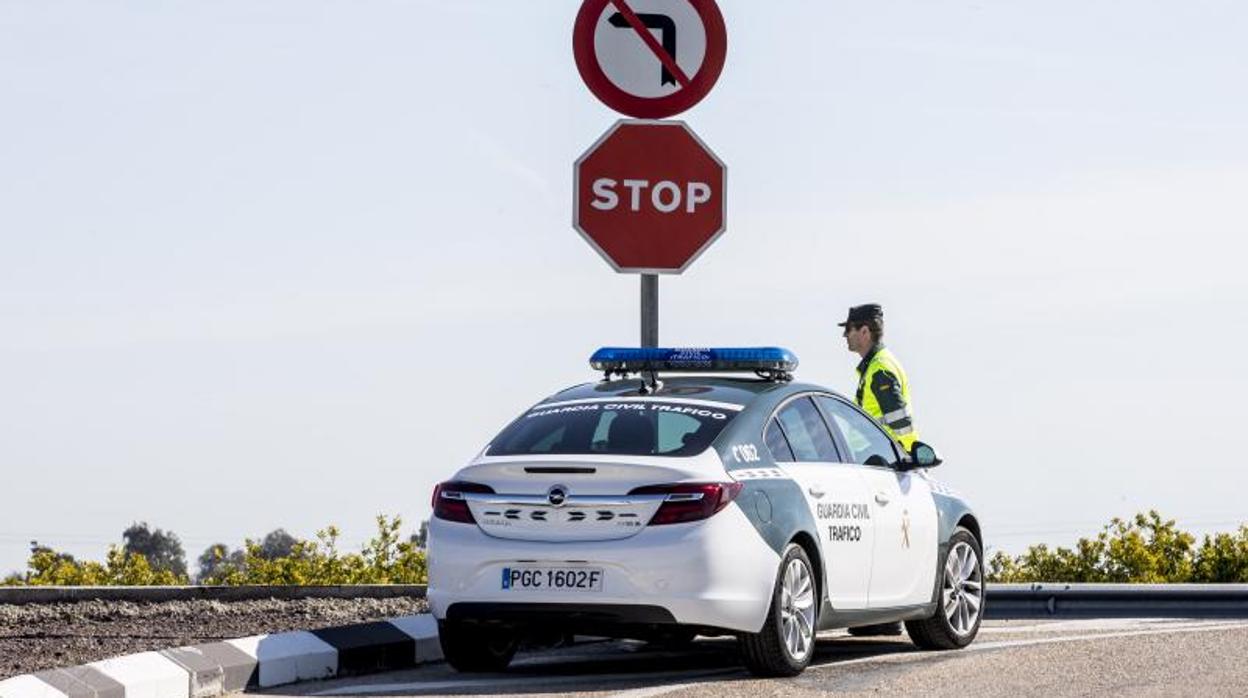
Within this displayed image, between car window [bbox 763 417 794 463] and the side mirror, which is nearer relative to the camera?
car window [bbox 763 417 794 463]

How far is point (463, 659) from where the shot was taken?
37.8ft

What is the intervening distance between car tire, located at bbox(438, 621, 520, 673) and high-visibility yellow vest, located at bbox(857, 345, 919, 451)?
3.97 m

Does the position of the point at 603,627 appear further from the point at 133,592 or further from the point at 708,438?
the point at 133,592

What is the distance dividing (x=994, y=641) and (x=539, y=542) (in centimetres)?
384

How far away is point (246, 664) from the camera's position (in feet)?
35.6

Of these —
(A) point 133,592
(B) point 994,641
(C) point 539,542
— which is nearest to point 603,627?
(C) point 539,542

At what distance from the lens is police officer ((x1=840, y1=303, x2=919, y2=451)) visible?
1499cm

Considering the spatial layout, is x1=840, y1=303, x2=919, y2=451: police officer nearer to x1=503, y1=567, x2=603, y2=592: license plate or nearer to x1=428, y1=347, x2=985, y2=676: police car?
x1=428, y1=347, x2=985, y2=676: police car

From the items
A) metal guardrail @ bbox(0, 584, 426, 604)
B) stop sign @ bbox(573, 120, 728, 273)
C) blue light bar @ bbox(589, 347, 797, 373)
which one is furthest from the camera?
metal guardrail @ bbox(0, 584, 426, 604)

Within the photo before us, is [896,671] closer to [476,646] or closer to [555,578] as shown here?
[555,578]

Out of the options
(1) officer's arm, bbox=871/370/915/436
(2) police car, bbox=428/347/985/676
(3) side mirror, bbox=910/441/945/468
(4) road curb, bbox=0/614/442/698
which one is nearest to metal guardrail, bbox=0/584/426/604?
(4) road curb, bbox=0/614/442/698

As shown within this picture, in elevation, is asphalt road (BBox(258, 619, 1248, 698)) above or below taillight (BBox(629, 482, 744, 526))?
below

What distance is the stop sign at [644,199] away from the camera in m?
14.1

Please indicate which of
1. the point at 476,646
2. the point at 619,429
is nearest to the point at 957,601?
the point at 619,429
